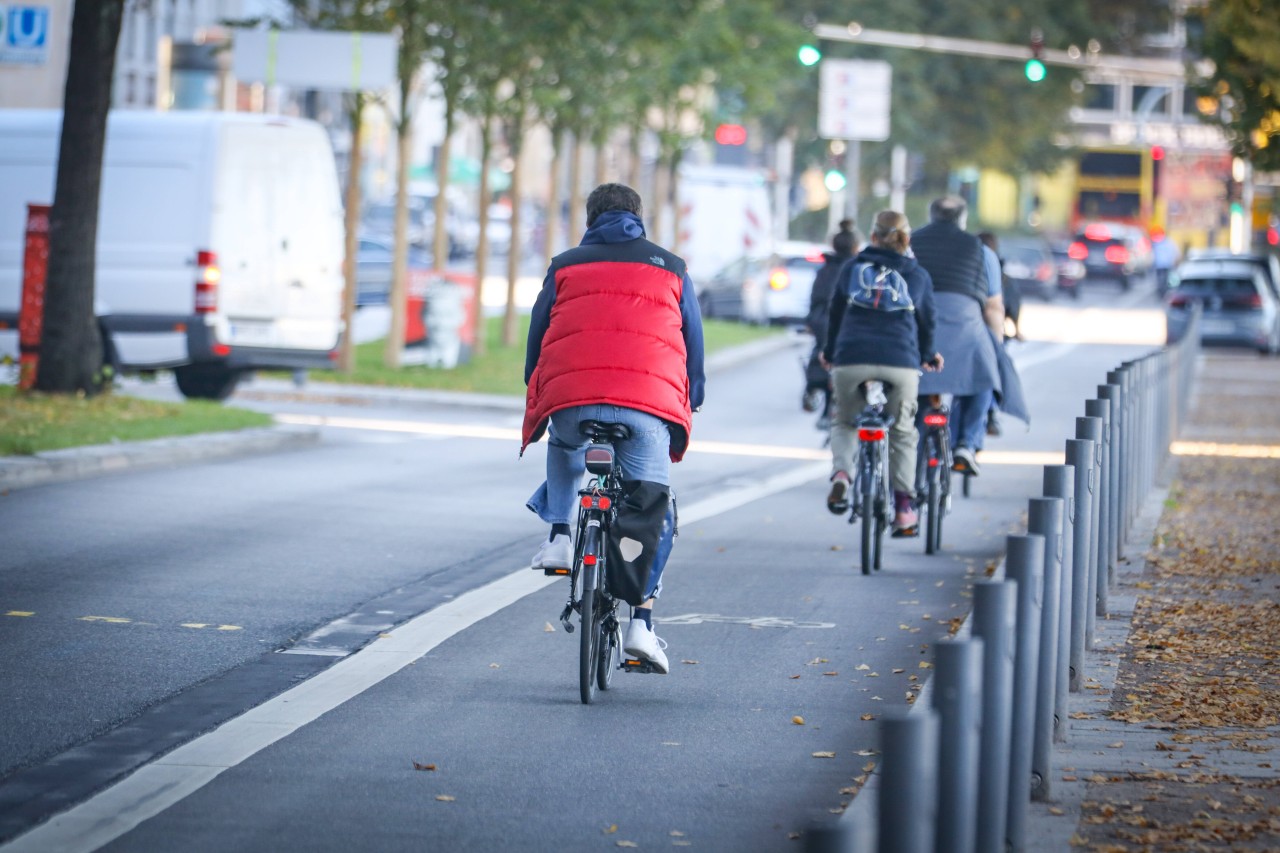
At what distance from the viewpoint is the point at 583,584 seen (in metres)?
7.97

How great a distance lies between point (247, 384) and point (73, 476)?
10.2m

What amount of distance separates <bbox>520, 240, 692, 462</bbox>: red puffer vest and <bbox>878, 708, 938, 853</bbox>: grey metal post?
398 centimetres

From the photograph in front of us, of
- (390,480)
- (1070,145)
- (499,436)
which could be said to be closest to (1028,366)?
(499,436)

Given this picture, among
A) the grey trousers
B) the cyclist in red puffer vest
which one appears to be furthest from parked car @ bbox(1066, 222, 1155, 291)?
the cyclist in red puffer vest

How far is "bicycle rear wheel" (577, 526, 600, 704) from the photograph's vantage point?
7949mm

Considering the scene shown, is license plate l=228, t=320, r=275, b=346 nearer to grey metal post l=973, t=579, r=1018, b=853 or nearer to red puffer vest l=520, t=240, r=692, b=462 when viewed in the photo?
red puffer vest l=520, t=240, r=692, b=462

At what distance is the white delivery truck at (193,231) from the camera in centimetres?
2092

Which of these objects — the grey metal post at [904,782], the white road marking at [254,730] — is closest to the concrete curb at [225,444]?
the white road marking at [254,730]

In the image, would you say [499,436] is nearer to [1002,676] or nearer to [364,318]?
[1002,676]

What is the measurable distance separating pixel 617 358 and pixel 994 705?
306 cm

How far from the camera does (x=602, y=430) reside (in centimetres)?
807

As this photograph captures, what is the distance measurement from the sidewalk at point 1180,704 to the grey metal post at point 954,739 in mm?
1253

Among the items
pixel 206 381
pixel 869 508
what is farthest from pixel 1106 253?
pixel 869 508

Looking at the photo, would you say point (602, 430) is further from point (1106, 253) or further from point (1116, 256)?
point (1106, 253)
